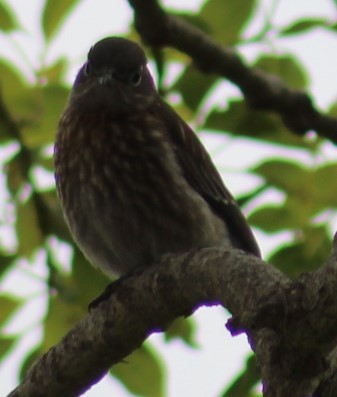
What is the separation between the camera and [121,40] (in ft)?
17.8

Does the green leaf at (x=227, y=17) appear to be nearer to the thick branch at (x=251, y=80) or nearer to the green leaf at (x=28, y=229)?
the thick branch at (x=251, y=80)

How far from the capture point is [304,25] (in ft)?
15.7

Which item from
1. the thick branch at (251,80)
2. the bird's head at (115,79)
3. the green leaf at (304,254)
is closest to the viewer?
the green leaf at (304,254)

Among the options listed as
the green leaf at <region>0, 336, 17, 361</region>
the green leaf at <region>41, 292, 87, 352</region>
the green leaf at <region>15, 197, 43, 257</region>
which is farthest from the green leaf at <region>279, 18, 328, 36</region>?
the green leaf at <region>0, 336, 17, 361</region>

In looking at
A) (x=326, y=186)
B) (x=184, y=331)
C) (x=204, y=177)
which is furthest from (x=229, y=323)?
(x=204, y=177)

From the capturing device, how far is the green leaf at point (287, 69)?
16.6 ft

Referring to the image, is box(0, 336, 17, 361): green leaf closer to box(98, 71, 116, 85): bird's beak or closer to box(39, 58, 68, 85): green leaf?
box(39, 58, 68, 85): green leaf

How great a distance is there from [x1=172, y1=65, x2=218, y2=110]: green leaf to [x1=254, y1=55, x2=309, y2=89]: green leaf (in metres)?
0.31

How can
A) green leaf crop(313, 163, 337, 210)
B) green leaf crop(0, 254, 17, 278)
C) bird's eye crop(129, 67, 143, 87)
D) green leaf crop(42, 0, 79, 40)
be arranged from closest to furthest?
green leaf crop(313, 163, 337, 210) → green leaf crop(0, 254, 17, 278) → green leaf crop(42, 0, 79, 40) → bird's eye crop(129, 67, 143, 87)

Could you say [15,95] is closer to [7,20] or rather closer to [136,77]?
[7,20]

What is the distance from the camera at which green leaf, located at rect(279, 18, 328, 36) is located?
4.77m

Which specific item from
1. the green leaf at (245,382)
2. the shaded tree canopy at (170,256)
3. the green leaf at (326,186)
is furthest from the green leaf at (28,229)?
the green leaf at (245,382)

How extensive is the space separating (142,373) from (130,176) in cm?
108

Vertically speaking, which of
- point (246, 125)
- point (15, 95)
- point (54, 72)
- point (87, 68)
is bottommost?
point (246, 125)
